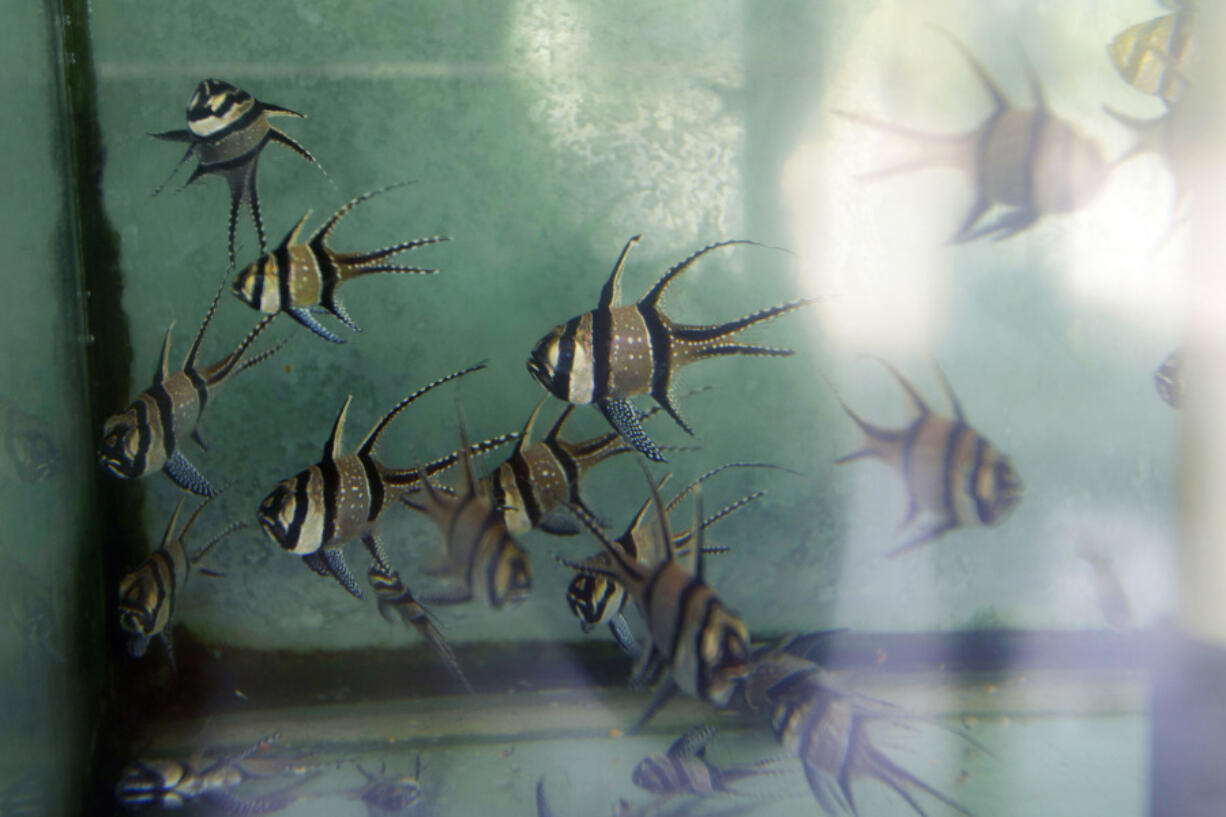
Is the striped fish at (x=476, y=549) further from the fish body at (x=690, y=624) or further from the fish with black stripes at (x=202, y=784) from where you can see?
the fish with black stripes at (x=202, y=784)

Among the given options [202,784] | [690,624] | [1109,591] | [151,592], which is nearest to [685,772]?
[690,624]

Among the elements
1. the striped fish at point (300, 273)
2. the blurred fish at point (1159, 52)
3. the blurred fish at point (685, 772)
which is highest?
the blurred fish at point (1159, 52)

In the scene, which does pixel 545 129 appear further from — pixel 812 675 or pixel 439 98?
pixel 812 675

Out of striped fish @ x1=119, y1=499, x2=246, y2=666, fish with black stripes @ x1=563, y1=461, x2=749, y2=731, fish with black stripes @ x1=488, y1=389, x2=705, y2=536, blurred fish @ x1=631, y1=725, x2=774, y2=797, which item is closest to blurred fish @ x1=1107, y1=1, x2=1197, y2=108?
fish with black stripes @ x1=488, y1=389, x2=705, y2=536

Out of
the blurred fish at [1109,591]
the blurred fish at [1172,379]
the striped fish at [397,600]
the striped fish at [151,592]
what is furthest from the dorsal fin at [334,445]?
the blurred fish at [1109,591]

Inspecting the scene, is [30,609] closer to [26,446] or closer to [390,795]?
[26,446]

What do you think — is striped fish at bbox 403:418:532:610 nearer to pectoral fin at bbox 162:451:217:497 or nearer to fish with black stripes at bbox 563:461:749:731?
fish with black stripes at bbox 563:461:749:731

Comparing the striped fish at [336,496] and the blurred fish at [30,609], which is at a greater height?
the striped fish at [336,496]
